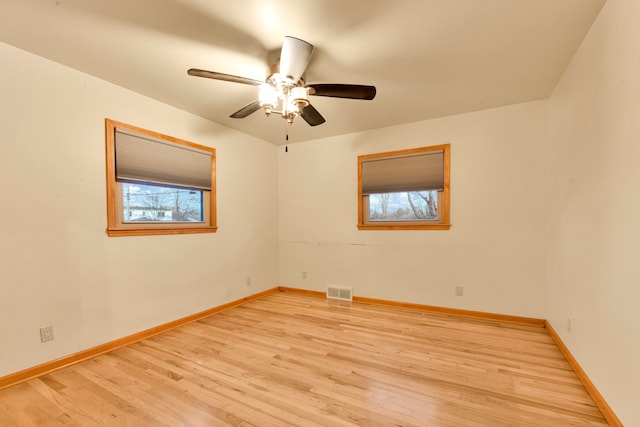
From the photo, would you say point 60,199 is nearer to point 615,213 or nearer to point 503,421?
point 503,421

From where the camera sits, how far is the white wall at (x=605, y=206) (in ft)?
4.75

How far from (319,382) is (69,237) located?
2.41m

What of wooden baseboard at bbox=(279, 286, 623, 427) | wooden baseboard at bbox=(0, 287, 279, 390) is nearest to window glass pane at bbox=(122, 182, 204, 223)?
wooden baseboard at bbox=(0, 287, 279, 390)

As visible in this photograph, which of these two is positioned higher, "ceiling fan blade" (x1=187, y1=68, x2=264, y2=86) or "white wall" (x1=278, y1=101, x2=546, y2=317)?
"ceiling fan blade" (x1=187, y1=68, x2=264, y2=86)

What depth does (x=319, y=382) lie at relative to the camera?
6.75ft

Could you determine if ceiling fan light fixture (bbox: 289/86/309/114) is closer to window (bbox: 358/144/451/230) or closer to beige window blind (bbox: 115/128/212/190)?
beige window blind (bbox: 115/128/212/190)

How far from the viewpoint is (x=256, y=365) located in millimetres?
2309

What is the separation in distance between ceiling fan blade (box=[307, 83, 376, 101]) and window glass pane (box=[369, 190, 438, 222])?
207 cm

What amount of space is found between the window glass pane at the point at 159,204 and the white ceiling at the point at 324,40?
1.01 metres

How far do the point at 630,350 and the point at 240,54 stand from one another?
308 cm

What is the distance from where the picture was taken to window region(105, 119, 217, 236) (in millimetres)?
2688

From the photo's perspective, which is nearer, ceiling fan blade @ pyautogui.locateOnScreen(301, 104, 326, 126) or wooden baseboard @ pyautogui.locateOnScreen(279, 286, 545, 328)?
ceiling fan blade @ pyautogui.locateOnScreen(301, 104, 326, 126)

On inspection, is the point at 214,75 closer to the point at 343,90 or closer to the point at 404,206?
the point at 343,90

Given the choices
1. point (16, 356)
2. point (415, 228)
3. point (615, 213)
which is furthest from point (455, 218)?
point (16, 356)
